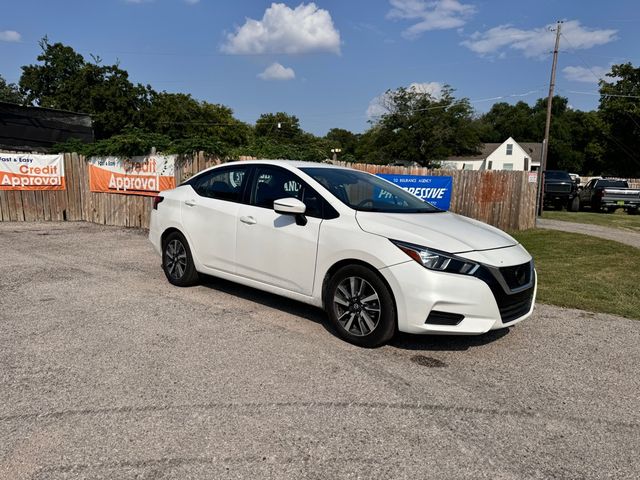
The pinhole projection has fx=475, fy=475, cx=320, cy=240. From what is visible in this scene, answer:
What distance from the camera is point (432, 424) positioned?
9.98 ft

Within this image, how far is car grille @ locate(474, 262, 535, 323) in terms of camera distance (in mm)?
3949

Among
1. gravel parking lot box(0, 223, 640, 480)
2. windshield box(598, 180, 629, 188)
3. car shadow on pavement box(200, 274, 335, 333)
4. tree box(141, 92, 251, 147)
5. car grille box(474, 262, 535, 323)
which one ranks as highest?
tree box(141, 92, 251, 147)

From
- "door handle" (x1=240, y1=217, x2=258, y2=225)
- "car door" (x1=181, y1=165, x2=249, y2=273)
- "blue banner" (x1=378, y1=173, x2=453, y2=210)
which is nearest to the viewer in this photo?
"door handle" (x1=240, y1=217, x2=258, y2=225)

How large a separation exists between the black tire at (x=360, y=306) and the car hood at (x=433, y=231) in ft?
1.34

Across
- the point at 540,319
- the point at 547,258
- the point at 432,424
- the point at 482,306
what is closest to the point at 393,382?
the point at 432,424

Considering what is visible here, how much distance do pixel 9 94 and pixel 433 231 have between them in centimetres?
7924

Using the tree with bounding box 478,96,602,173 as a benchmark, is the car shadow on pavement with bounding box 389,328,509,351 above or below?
below

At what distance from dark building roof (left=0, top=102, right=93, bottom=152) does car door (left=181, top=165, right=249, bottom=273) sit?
14709 millimetres

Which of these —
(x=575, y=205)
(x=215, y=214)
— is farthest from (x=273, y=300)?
(x=575, y=205)

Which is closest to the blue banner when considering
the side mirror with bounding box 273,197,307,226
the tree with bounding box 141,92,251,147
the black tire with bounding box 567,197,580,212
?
the side mirror with bounding box 273,197,307,226

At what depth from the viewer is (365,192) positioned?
5070 millimetres

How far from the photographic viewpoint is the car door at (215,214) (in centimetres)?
544

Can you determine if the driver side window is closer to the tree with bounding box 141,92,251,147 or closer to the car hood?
the car hood

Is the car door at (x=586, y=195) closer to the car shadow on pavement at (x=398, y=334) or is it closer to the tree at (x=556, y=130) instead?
the car shadow on pavement at (x=398, y=334)
